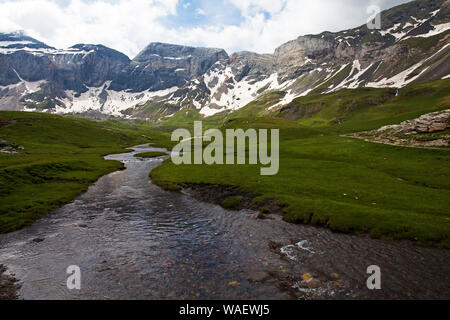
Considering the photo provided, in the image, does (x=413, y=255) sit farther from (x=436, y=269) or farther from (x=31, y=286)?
(x=31, y=286)

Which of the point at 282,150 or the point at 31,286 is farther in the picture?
the point at 282,150

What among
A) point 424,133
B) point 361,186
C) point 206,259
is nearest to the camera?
point 206,259

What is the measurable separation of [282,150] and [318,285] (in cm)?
6711

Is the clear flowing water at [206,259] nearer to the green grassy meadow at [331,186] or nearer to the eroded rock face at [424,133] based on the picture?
the green grassy meadow at [331,186]

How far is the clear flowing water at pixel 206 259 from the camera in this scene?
15031 millimetres

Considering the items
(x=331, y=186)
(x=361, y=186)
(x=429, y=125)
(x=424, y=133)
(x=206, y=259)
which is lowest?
(x=206, y=259)

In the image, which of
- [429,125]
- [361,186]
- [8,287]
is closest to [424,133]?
[429,125]

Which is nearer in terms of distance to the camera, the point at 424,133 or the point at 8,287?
the point at 8,287

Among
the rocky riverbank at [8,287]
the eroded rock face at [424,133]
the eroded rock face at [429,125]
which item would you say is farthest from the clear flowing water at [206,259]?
the eroded rock face at [429,125]

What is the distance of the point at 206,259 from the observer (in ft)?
62.4

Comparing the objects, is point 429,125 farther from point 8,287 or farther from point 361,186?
point 8,287

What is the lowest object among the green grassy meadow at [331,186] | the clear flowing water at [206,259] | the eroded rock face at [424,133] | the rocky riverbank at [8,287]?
the rocky riverbank at [8,287]

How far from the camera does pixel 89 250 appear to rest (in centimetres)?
2073
